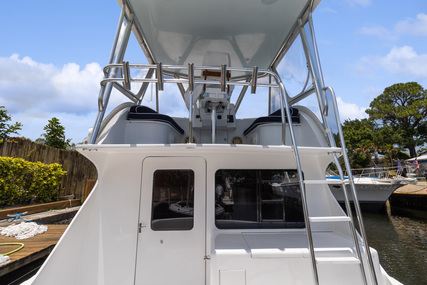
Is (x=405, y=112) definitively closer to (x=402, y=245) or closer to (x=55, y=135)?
(x=402, y=245)

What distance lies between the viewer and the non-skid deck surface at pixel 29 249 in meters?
2.73

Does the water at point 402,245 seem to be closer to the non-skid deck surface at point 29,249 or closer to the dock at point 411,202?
the dock at point 411,202

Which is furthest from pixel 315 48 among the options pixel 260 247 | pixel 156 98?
pixel 156 98

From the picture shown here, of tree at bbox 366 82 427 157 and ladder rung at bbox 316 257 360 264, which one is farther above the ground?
tree at bbox 366 82 427 157

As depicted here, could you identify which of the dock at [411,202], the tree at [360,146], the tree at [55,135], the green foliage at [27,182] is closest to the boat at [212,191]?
the green foliage at [27,182]

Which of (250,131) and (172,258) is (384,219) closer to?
(250,131)

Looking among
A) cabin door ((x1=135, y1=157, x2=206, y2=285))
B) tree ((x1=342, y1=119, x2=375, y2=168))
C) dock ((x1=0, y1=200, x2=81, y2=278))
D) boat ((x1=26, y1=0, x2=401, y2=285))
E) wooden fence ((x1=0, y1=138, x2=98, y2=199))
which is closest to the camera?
boat ((x1=26, y1=0, x2=401, y2=285))

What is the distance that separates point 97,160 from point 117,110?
103cm

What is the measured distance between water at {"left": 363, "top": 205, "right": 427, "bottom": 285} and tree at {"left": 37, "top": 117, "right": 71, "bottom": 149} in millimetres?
13753

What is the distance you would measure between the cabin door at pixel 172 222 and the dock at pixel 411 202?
562 inches

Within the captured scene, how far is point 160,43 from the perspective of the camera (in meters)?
4.18

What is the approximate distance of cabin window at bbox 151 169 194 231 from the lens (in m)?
2.63

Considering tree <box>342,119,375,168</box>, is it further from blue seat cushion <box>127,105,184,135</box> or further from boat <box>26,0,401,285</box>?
blue seat cushion <box>127,105,184,135</box>

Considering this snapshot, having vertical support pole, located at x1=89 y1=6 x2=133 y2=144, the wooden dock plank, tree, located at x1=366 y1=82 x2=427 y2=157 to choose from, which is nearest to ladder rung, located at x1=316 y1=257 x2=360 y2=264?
vertical support pole, located at x1=89 y1=6 x2=133 y2=144
